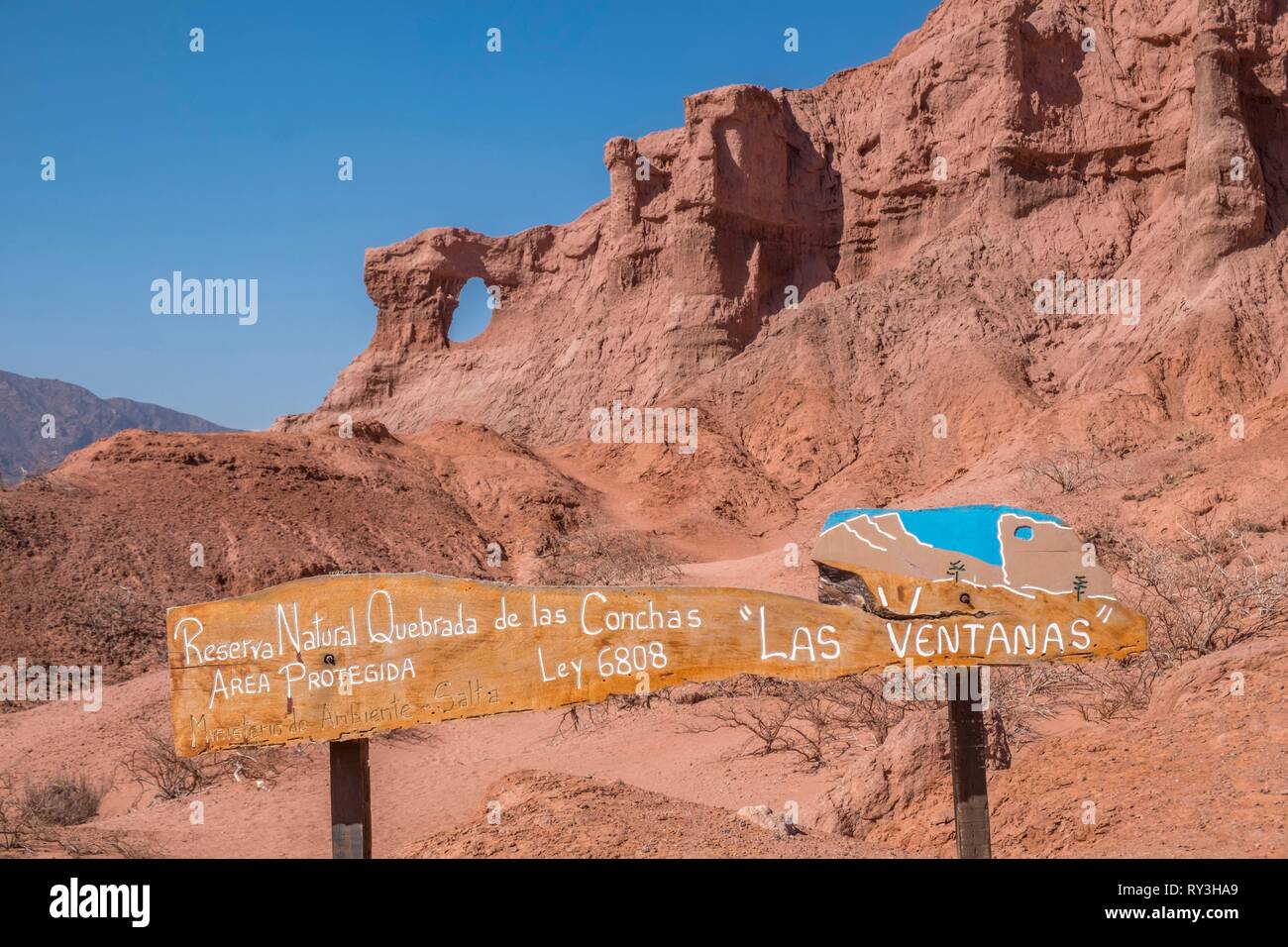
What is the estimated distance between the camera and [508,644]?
4.30 meters

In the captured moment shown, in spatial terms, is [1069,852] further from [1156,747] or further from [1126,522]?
[1126,522]

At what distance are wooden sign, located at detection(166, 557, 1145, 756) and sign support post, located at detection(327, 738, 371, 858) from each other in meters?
0.17

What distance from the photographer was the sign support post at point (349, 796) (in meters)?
4.30

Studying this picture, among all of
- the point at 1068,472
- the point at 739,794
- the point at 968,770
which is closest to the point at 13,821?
the point at 739,794

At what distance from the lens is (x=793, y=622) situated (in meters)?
4.39

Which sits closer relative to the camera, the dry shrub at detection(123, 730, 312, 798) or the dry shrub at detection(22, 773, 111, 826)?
the dry shrub at detection(22, 773, 111, 826)

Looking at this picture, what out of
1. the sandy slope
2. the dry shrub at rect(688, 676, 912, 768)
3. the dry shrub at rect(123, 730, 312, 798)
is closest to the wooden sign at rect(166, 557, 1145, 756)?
the sandy slope

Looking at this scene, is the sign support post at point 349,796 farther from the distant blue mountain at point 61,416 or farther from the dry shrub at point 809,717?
the distant blue mountain at point 61,416

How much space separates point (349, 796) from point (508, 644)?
922 mm

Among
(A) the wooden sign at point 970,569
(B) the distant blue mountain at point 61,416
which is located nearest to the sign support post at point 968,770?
(A) the wooden sign at point 970,569

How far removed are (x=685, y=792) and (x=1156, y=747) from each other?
11.2ft

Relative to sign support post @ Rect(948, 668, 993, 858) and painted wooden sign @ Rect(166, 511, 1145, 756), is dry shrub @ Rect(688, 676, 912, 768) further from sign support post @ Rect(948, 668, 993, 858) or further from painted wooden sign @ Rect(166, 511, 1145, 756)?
painted wooden sign @ Rect(166, 511, 1145, 756)

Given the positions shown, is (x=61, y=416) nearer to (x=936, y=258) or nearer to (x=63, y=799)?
(x=936, y=258)

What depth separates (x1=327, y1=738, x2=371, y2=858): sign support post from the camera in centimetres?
430
